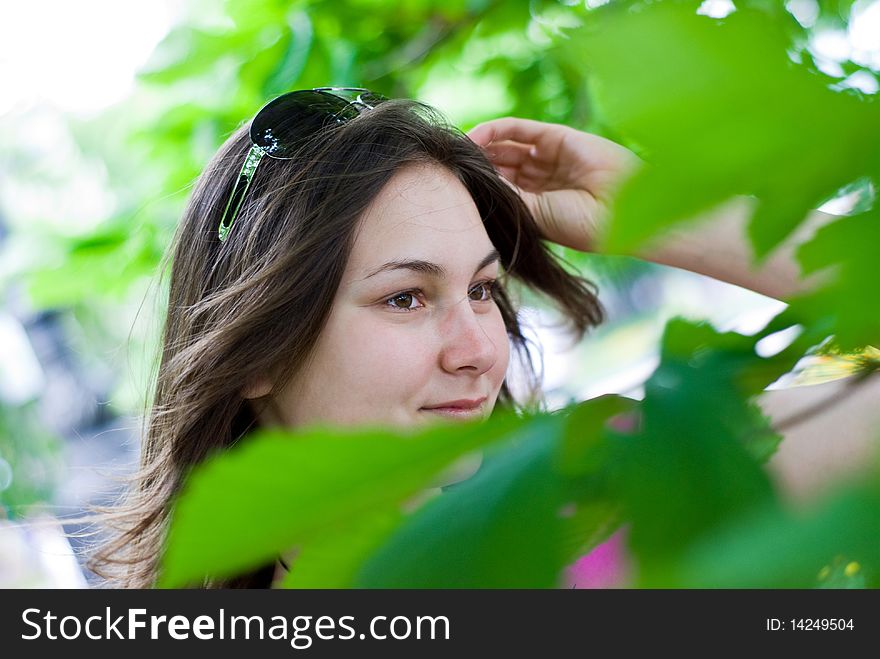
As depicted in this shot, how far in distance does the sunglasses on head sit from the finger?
0.66ft

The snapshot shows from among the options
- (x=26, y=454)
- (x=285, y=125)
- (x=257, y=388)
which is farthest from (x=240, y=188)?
(x=26, y=454)

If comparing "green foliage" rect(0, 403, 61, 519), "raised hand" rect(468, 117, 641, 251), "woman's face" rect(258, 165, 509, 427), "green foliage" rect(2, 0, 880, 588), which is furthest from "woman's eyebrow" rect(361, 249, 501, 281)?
"green foliage" rect(0, 403, 61, 519)

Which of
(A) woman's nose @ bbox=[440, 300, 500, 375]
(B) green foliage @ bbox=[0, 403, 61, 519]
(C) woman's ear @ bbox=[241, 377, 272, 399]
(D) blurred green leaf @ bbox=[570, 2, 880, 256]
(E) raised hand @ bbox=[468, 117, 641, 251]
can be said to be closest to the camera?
(D) blurred green leaf @ bbox=[570, 2, 880, 256]

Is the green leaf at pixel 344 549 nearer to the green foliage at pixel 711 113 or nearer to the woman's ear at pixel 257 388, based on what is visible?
the green foliage at pixel 711 113

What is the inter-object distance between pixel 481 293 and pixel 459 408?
0.17m

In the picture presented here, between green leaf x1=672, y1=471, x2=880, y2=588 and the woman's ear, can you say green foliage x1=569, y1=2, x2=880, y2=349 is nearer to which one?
green leaf x1=672, y1=471, x2=880, y2=588

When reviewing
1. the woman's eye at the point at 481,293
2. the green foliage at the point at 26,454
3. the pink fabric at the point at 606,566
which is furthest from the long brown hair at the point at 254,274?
the green foliage at the point at 26,454

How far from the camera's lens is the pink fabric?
0.16 meters

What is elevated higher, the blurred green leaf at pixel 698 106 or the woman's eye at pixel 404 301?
the woman's eye at pixel 404 301

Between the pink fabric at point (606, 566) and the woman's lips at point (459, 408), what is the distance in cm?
56

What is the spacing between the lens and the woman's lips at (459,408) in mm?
760

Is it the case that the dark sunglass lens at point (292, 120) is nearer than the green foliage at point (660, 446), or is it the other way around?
the green foliage at point (660, 446)

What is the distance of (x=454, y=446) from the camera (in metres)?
0.14

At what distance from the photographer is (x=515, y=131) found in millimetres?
1100
